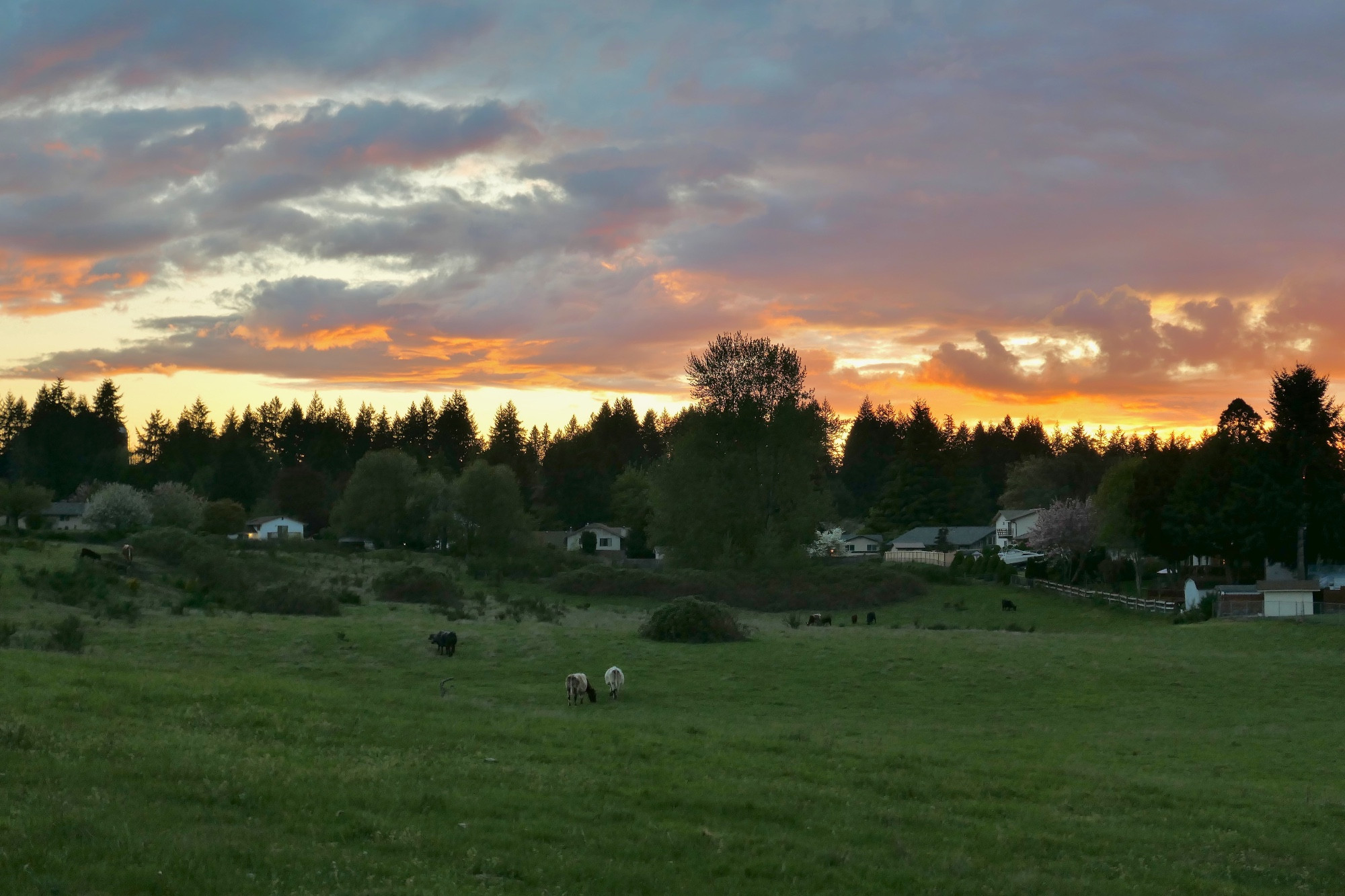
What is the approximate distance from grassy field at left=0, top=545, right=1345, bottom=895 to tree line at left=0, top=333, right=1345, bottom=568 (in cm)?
4287

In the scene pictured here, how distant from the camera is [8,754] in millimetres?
12086

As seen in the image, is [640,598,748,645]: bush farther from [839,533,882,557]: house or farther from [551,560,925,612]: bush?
[839,533,882,557]: house

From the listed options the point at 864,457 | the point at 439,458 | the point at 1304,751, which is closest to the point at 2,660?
the point at 1304,751

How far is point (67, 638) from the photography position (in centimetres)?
3030

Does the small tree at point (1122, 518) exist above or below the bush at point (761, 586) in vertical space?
above

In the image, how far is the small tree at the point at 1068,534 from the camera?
8381 cm

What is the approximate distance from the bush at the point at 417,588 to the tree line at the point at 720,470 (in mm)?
23393

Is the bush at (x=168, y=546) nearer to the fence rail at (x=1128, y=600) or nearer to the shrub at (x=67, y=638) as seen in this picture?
the shrub at (x=67, y=638)

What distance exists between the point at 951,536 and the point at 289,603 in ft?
290

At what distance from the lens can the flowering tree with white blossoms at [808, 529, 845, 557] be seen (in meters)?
98.7

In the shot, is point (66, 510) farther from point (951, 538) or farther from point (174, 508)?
point (951, 538)

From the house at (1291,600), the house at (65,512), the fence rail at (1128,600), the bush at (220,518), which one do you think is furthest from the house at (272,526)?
the house at (1291,600)

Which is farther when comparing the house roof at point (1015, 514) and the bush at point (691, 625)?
the house roof at point (1015, 514)

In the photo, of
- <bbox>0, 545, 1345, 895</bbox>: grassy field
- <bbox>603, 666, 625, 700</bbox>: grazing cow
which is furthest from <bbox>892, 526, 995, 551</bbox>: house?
<bbox>603, 666, 625, 700</bbox>: grazing cow
